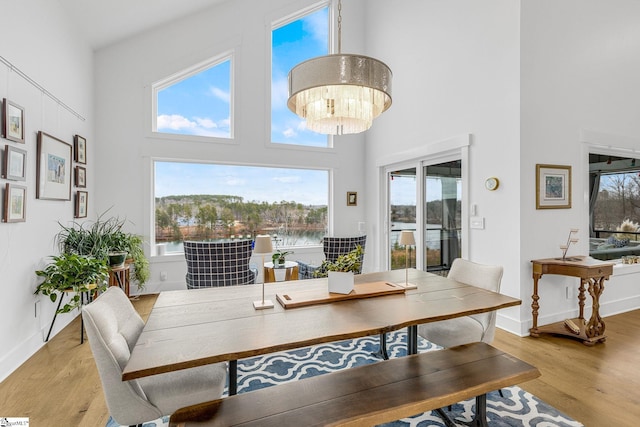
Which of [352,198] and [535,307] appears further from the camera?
[352,198]

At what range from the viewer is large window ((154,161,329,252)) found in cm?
494

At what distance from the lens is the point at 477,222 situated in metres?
3.60

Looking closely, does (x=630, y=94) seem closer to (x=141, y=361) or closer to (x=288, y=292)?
(x=288, y=292)

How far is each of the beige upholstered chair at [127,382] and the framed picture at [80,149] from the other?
2959mm

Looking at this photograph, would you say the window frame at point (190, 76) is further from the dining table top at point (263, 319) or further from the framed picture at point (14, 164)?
the dining table top at point (263, 319)

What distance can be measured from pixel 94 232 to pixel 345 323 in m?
3.50

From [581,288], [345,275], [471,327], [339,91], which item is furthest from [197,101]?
[581,288]

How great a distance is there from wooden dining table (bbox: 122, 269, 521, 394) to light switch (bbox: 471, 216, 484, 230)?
147cm

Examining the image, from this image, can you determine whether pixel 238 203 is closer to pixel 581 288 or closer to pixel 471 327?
pixel 471 327

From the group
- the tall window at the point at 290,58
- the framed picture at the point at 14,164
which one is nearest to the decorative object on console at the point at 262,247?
the framed picture at the point at 14,164

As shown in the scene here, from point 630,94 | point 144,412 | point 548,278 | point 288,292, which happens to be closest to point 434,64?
point 630,94

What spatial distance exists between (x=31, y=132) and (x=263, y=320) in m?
2.84

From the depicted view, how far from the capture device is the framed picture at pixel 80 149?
12.3 ft

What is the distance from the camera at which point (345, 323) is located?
5.37 ft
